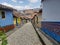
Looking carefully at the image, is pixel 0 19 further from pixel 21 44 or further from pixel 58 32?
pixel 58 32

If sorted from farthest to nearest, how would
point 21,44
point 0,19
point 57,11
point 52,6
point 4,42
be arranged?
point 0,19 < point 52,6 < point 57,11 < point 21,44 < point 4,42

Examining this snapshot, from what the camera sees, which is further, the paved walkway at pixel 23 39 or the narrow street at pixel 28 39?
the paved walkway at pixel 23 39

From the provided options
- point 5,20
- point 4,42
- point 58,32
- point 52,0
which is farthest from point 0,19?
point 4,42

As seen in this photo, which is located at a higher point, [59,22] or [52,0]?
[52,0]

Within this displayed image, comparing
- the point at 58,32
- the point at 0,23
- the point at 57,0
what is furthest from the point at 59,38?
the point at 0,23

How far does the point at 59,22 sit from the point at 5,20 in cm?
1044

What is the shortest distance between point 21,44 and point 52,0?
4919mm

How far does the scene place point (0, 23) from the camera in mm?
16203

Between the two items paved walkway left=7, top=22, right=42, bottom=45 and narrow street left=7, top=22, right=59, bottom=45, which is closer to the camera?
narrow street left=7, top=22, right=59, bottom=45

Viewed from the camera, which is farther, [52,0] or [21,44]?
[52,0]

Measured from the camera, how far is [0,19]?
53.0 feet

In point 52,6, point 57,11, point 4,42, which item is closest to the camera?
point 4,42

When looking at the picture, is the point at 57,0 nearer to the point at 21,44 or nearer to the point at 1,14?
the point at 21,44

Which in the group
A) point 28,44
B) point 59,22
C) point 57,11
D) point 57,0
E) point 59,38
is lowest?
point 28,44
